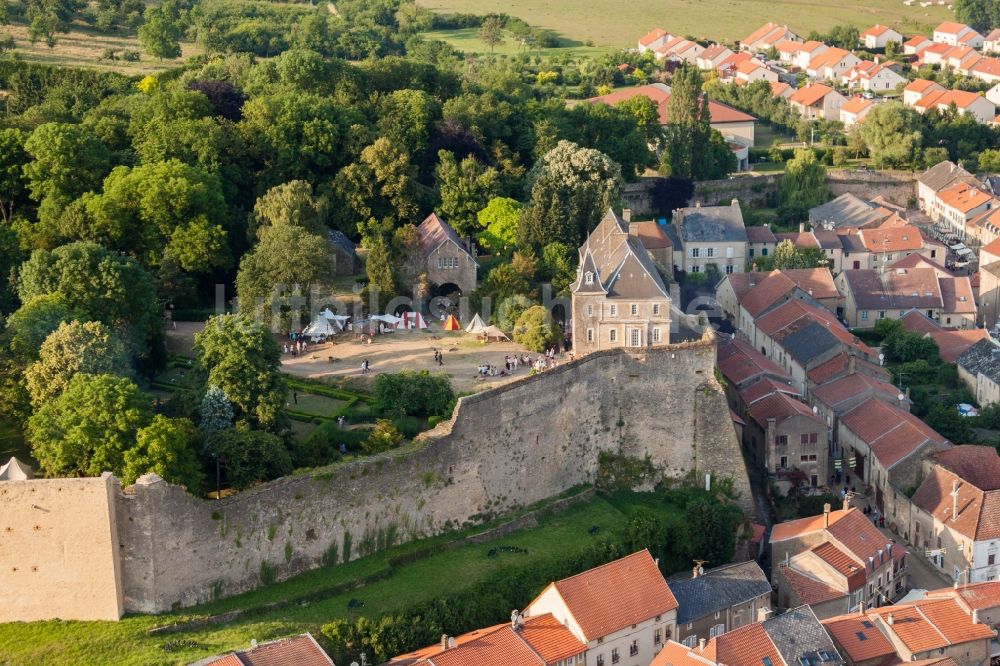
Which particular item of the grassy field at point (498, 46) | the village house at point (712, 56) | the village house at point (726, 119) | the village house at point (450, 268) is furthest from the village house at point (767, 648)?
the village house at point (712, 56)

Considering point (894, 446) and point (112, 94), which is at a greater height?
point (112, 94)

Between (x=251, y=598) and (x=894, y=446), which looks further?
(x=894, y=446)

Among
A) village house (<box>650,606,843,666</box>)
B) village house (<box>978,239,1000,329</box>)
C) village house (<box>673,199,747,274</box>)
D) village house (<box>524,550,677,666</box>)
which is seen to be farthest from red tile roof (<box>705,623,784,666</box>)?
village house (<box>978,239,1000,329</box>)

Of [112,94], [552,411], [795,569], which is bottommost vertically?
[795,569]

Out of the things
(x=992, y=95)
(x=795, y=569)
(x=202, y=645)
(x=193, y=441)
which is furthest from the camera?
(x=992, y=95)

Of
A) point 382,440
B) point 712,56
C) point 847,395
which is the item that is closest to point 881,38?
point 712,56

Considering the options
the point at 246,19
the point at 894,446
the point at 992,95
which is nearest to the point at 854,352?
the point at 894,446

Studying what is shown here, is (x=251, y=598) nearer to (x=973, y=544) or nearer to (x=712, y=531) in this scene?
(x=712, y=531)
